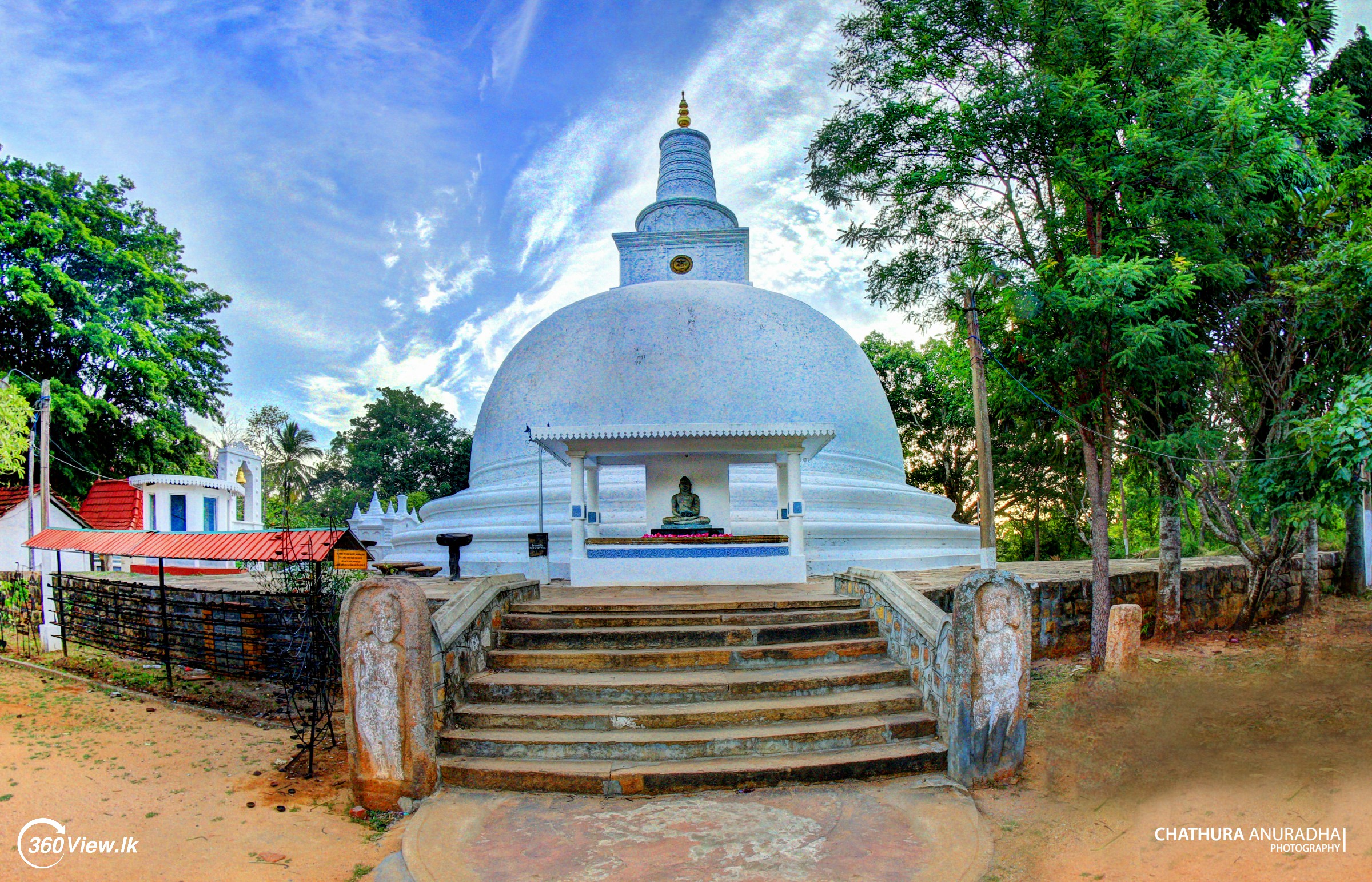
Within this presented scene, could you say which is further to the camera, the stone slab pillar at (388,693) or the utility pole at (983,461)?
the utility pole at (983,461)

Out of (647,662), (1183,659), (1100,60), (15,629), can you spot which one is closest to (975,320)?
(1100,60)

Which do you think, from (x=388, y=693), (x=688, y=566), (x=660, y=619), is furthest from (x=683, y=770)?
(x=688, y=566)

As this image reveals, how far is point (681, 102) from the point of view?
1862 cm

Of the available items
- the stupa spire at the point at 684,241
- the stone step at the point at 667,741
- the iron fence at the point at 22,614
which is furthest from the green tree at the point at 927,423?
the iron fence at the point at 22,614

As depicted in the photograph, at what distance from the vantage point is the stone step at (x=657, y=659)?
6.26 m

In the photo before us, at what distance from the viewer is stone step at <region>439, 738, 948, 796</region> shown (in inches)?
192

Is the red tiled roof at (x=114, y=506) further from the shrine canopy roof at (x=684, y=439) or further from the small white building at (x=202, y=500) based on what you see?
the shrine canopy roof at (x=684, y=439)

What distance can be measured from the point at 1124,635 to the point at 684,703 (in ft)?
17.5

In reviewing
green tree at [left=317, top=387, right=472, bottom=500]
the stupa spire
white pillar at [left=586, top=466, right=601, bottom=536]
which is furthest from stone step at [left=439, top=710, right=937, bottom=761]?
green tree at [left=317, top=387, right=472, bottom=500]

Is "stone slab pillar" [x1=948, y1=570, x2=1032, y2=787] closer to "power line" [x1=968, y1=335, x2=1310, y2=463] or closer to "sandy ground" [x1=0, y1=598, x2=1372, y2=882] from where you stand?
"sandy ground" [x1=0, y1=598, x2=1372, y2=882]

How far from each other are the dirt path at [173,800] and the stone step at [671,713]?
1001mm

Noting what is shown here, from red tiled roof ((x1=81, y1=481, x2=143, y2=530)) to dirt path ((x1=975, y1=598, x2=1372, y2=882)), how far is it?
A: 2110cm

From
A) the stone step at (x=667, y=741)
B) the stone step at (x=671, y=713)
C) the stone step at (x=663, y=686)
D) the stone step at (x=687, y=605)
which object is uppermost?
the stone step at (x=687, y=605)

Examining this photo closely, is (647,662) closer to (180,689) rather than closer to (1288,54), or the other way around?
(180,689)
